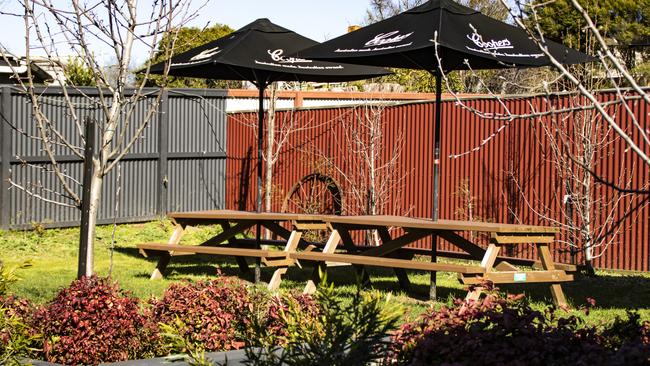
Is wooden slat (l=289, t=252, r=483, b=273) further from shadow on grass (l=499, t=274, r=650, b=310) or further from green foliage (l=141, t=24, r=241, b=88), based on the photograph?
green foliage (l=141, t=24, r=241, b=88)

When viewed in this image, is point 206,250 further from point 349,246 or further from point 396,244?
point 396,244

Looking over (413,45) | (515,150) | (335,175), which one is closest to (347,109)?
(335,175)

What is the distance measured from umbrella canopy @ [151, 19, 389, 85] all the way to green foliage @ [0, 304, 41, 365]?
459 centimetres

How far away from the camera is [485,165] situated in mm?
12523

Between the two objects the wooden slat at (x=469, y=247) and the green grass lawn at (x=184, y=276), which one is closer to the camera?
the green grass lawn at (x=184, y=276)

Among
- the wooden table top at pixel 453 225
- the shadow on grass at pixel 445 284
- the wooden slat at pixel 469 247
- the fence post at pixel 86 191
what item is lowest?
the shadow on grass at pixel 445 284

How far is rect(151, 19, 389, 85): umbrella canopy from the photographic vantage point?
33.8 ft

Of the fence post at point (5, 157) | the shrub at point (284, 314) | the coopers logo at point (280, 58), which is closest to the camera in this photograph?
the shrub at point (284, 314)

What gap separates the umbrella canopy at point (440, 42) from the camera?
27.6ft

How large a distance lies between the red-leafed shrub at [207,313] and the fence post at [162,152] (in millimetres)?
9951

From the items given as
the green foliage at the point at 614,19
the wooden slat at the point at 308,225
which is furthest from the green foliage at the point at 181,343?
the green foliage at the point at 614,19

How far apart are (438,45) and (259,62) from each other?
2588mm

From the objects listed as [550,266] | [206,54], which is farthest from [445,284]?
[206,54]

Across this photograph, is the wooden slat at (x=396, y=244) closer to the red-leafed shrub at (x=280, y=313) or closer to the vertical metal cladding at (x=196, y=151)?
the red-leafed shrub at (x=280, y=313)
